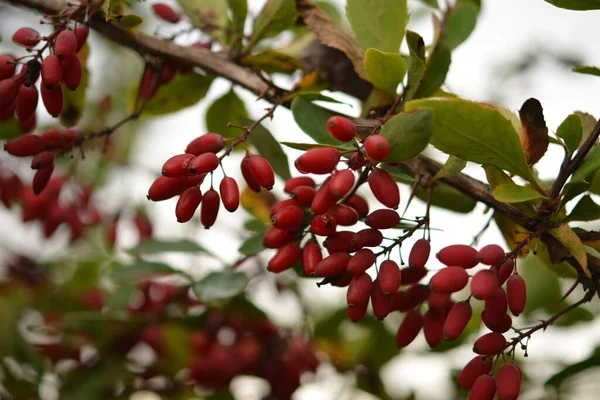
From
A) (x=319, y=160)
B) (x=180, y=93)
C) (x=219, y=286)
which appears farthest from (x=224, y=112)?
(x=319, y=160)

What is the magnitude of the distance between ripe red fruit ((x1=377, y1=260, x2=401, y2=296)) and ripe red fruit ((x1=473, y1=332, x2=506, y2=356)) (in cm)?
12

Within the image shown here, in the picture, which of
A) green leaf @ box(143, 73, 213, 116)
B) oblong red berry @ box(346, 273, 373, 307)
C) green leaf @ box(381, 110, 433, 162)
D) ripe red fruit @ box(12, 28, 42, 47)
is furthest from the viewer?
green leaf @ box(143, 73, 213, 116)

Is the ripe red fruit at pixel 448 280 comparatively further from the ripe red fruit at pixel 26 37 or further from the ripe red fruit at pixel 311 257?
the ripe red fruit at pixel 26 37

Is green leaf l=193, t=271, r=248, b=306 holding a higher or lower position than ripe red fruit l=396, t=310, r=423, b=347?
lower

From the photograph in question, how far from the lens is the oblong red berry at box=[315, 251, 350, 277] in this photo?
0.72 metres

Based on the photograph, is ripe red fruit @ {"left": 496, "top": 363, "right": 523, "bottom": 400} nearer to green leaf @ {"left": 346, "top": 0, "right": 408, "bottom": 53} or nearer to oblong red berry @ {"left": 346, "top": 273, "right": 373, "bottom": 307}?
oblong red berry @ {"left": 346, "top": 273, "right": 373, "bottom": 307}

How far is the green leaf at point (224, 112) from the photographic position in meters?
1.21

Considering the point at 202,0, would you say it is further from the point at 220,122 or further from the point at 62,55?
the point at 62,55

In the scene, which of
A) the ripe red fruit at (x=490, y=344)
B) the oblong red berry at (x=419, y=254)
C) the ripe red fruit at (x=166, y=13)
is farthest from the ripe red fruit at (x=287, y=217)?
the ripe red fruit at (x=166, y=13)

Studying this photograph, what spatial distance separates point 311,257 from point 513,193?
0.24m

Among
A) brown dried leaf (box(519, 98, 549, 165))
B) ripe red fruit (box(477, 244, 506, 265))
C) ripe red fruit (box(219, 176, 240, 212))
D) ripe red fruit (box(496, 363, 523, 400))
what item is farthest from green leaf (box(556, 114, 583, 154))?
ripe red fruit (box(219, 176, 240, 212))

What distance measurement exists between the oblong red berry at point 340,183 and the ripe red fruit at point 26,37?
17.8 inches

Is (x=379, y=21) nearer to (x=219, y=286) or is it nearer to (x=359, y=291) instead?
(x=359, y=291)

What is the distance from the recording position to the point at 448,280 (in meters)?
0.68
